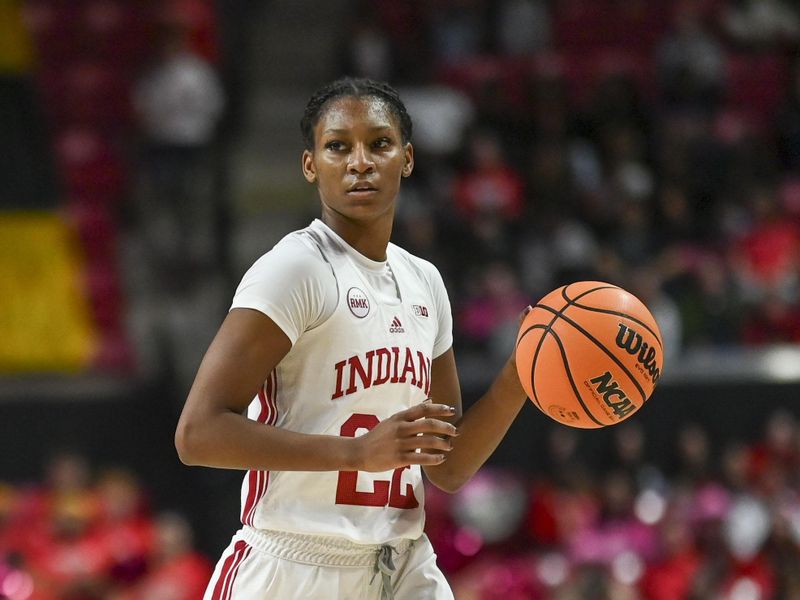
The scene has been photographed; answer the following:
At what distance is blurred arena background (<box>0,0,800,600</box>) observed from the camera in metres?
8.16

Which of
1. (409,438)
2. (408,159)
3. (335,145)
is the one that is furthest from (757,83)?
(409,438)

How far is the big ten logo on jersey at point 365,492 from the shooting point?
314 cm

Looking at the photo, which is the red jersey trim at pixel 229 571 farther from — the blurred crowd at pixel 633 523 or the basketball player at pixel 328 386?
the blurred crowd at pixel 633 523

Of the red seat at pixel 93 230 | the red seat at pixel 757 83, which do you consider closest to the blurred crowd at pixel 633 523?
the red seat at pixel 93 230

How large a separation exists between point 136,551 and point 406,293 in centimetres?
493

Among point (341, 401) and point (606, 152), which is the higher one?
point (341, 401)

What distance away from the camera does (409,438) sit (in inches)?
109

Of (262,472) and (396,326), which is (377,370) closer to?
(396,326)

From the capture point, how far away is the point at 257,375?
116 inches

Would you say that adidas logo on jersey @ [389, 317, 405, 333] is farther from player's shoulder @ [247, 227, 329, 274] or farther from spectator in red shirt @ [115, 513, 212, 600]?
spectator in red shirt @ [115, 513, 212, 600]

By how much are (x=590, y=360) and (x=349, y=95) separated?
907 millimetres

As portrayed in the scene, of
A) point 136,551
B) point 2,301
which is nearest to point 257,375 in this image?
point 136,551

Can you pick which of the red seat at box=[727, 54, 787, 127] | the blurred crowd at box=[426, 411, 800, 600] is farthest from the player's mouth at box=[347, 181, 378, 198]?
the red seat at box=[727, 54, 787, 127]

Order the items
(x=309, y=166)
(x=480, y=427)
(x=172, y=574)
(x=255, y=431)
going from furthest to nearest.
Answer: (x=172, y=574) < (x=480, y=427) < (x=309, y=166) < (x=255, y=431)
